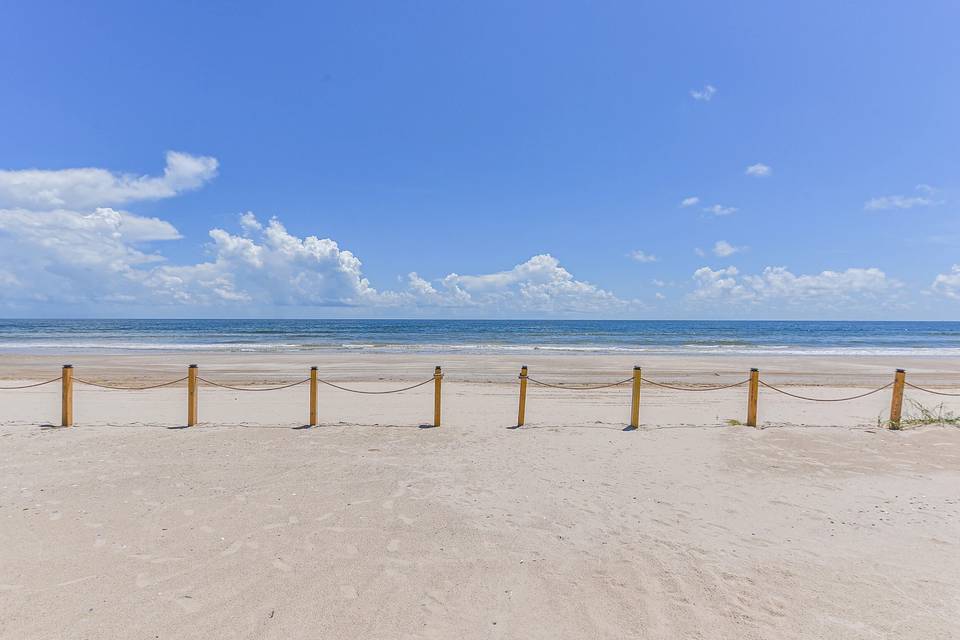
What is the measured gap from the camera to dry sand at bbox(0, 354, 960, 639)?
12.5 feet

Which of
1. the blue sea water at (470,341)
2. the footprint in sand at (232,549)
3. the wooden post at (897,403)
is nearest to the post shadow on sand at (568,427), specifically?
the wooden post at (897,403)

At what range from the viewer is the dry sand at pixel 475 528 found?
3818 mm

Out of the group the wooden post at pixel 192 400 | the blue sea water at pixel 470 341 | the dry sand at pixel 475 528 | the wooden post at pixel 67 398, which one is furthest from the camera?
the blue sea water at pixel 470 341

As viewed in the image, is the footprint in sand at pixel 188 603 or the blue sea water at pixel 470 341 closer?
the footprint in sand at pixel 188 603

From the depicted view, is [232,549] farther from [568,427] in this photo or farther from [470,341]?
[470,341]

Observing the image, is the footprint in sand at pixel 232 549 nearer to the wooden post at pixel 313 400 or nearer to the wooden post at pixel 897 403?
the wooden post at pixel 313 400

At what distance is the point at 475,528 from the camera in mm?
5375

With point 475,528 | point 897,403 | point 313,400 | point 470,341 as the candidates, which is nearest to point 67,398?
point 313,400

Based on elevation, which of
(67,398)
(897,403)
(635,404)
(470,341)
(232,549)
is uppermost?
(897,403)

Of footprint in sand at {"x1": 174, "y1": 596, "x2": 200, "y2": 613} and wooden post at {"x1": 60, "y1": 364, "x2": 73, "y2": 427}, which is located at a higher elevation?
wooden post at {"x1": 60, "y1": 364, "x2": 73, "y2": 427}

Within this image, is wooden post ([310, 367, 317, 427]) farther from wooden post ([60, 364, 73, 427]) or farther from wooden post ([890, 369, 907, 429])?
wooden post ([890, 369, 907, 429])

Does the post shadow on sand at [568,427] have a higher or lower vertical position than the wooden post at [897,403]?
lower

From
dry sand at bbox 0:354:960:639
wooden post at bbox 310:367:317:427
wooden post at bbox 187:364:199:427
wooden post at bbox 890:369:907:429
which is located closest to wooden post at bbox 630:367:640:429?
dry sand at bbox 0:354:960:639

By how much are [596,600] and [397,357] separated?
25.0 m
